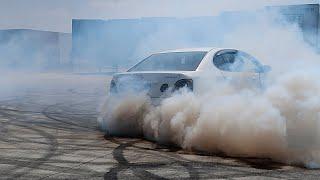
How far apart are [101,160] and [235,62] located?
2.84 meters

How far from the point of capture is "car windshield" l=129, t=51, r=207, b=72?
22.3 ft

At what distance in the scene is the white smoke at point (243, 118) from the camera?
5.35 metres

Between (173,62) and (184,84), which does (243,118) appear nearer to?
(184,84)

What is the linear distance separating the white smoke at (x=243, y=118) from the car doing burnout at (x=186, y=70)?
6.5 inches

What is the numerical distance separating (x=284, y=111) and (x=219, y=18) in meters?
3.34

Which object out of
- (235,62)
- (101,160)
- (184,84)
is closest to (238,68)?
(235,62)

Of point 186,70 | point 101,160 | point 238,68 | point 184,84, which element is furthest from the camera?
point 238,68

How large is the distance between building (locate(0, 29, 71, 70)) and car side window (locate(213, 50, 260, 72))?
6516mm

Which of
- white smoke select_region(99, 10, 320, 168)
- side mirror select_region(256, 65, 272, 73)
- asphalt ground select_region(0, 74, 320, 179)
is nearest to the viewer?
asphalt ground select_region(0, 74, 320, 179)

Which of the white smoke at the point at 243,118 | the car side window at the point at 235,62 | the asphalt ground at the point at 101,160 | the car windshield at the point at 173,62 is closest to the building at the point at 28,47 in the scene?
the car windshield at the point at 173,62

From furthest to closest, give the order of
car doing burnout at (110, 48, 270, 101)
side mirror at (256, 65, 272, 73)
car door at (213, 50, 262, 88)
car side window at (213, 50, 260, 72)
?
1. side mirror at (256, 65, 272, 73)
2. car side window at (213, 50, 260, 72)
3. car door at (213, 50, 262, 88)
4. car doing burnout at (110, 48, 270, 101)

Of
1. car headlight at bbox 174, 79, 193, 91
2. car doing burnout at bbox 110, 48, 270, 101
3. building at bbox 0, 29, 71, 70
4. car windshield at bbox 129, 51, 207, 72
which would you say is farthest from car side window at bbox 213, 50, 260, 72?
building at bbox 0, 29, 71, 70

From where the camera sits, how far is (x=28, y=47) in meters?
16.5

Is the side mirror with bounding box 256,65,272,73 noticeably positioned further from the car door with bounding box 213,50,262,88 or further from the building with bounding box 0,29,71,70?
the building with bounding box 0,29,71,70
